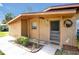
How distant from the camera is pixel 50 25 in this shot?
844 cm

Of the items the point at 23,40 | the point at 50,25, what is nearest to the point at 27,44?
the point at 23,40

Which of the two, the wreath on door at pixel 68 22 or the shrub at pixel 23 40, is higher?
the wreath on door at pixel 68 22

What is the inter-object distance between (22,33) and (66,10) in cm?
182

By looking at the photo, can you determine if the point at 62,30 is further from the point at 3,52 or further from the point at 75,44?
the point at 3,52

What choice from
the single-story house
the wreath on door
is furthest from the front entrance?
the wreath on door

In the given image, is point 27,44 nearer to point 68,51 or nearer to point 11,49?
point 11,49

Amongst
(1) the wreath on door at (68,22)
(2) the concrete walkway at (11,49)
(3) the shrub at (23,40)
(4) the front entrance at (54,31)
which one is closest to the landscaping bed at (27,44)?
(3) the shrub at (23,40)

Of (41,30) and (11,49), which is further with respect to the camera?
(41,30)

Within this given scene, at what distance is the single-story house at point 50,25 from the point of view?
7176 mm

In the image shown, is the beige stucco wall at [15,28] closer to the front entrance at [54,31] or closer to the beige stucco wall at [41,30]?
the beige stucco wall at [41,30]

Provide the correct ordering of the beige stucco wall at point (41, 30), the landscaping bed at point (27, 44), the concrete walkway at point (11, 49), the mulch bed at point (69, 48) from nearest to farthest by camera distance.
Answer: the concrete walkway at point (11, 49)
the landscaping bed at point (27, 44)
the beige stucco wall at point (41, 30)
the mulch bed at point (69, 48)

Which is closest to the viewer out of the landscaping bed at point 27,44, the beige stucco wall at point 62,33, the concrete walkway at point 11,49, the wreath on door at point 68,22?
the concrete walkway at point 11,49

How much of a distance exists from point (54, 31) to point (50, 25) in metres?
0.34

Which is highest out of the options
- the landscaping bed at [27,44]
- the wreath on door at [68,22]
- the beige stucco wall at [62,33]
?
the wreath on door at [68,22]
